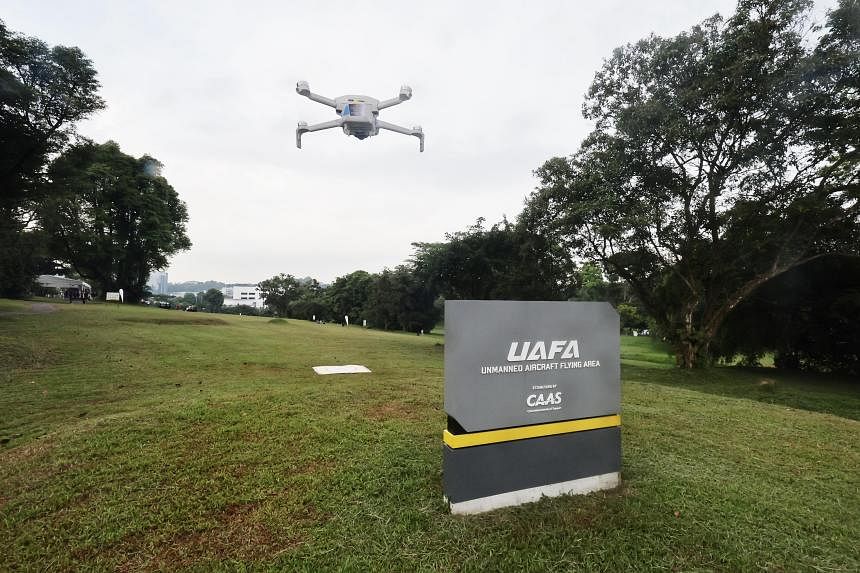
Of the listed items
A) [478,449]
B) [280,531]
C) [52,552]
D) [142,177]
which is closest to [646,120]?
[478,449]

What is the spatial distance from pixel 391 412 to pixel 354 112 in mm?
10745

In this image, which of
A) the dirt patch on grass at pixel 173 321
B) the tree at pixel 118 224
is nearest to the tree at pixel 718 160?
the dirt patch on grass at pixel 173 321

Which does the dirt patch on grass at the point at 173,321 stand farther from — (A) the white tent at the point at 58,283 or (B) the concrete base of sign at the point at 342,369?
(A) the white tent at the point at 58,283

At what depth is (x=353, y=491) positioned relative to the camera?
3.17 meters

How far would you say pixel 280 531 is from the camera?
2.64 meters

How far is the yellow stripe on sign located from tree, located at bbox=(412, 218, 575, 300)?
12.9m

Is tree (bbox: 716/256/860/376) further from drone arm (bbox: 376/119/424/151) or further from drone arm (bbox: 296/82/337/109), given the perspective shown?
drone arm (bbox: 296/82/337/109)

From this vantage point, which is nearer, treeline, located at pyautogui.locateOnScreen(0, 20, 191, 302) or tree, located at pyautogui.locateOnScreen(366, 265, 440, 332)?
treeline, located at pyautogui.locateOnScreen(0, 20, 191, 302)

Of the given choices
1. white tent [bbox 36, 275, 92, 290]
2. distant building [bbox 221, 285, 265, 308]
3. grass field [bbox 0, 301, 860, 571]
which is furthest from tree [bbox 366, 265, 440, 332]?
distant building [bbox 221, 285, 265, 308]

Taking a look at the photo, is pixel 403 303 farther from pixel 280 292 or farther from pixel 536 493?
pixel 536 493

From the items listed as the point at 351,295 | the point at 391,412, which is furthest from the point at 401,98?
the point at 351,295

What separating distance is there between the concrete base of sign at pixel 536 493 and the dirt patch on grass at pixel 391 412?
90.3 inches

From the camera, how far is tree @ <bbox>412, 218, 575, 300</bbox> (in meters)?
17.0

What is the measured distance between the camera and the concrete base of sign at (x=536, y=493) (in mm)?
2879
